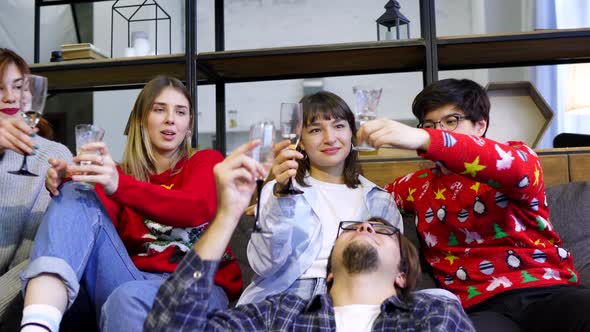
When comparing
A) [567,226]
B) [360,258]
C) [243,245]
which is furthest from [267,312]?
[567,226]

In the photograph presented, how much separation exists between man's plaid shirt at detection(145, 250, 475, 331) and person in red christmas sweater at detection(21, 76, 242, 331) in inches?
8.7

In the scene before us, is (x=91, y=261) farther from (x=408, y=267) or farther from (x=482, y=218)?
(x=482, y=218)

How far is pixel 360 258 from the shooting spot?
1454 millimetres

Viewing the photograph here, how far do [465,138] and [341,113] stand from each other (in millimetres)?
480

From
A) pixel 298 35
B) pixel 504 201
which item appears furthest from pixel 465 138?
pixel 298 35

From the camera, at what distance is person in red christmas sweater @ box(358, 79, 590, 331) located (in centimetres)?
151

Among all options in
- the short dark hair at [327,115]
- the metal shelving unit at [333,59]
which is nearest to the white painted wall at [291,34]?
the metal shelving unit at [333,59]

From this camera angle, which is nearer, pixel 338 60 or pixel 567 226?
pixel 567 226

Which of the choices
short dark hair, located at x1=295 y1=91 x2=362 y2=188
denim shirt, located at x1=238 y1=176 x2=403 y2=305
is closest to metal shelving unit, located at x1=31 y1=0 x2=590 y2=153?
short dark hair, located at x1=295 y1=91 x2=362 y2=188

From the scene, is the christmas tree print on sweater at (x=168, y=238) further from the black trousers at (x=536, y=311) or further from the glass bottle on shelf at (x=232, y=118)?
the glass bottle on shelf at (x=232, y=118)

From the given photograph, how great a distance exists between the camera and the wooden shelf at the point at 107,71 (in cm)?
262

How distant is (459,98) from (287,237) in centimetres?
70

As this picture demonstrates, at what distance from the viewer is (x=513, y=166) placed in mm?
1591

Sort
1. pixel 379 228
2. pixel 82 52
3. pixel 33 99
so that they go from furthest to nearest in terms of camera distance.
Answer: pixel 82 52 < pixel 33 99 < pixel 379 228
